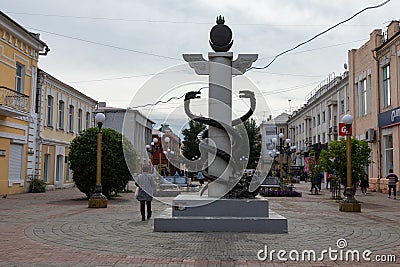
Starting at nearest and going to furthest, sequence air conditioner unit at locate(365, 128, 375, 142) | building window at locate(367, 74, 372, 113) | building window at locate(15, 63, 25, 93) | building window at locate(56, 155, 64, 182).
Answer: building window at locate(15, 63, 25, 93), air conditioner unit at locate(365, 128, 375, 142), building window at locate(367, 74, 372, 113), building window at locate(56, 155, 64, 182)

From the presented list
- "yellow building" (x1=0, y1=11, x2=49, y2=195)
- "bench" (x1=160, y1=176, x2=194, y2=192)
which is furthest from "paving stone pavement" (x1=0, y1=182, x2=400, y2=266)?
"bench" (x1=160, y1=176, x2=194, y2=192)

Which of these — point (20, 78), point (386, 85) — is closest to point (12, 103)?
point (20, 78)

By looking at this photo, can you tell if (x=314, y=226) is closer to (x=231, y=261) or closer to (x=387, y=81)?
(x=231, y=261)

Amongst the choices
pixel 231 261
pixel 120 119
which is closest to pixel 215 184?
pixel 231 261

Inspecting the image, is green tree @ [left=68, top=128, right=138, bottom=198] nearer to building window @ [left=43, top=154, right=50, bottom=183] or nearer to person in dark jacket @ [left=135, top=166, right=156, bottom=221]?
person in dark jacket @ [left=135, top=166, right=156, bottom=221]

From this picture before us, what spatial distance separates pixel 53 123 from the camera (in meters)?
30.3

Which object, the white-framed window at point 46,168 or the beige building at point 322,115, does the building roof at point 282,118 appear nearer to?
the beige building at point 322,115

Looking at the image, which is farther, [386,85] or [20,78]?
[386,85]

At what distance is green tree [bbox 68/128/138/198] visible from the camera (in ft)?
66.6

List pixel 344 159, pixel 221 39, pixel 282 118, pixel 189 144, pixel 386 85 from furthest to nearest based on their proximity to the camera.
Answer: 1. pixel 282 118
2. pixel 386 85
3. pixel 189 144
4. pixel 344 159
5. pixel 221 39

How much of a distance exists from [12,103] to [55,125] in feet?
25.0

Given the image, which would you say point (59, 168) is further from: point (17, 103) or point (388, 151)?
point (388, 151)

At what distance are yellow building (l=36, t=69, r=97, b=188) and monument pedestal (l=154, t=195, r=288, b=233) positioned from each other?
18889 millimetres

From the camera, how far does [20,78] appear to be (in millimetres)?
25438
